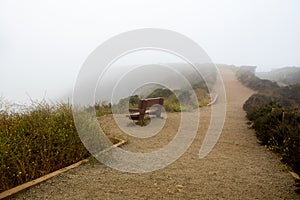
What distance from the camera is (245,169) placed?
16.9 ft

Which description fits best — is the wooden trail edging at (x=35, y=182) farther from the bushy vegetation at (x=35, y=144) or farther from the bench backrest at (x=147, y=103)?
the bench backrest at (x=147, y=103)

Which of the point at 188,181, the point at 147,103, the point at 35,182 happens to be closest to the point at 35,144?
the point at 35,182

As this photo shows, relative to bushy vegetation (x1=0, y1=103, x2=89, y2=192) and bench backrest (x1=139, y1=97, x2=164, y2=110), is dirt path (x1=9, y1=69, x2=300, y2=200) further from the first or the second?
bench backrest (x1=139, y1=97, x2=164, y2=110)

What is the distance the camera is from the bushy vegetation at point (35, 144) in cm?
425

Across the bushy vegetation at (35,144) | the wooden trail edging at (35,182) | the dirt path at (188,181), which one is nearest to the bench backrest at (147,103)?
the bushy vegetation at (35,144)

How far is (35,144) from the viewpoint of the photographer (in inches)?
198

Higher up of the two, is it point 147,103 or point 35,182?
point 147,103

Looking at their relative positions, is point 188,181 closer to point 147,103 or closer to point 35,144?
point 35,144

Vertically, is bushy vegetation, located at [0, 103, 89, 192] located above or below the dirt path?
above

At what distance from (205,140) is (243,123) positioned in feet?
11.7

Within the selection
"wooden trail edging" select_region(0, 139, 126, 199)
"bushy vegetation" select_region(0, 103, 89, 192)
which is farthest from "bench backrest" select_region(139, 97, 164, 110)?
"wooden trail edging" select_region(0, 139, 126, 199)

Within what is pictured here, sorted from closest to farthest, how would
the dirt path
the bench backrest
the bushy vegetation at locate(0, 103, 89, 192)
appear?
the dirt path < the bushy vegetation at locate(0, 103, 89, 192) < the bench backrest

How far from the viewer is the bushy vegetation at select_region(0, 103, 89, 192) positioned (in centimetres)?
425

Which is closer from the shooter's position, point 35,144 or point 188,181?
point 188,181
